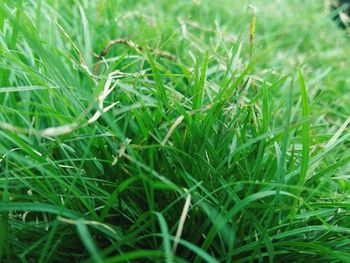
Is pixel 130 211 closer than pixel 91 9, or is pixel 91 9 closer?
pixel 130 211

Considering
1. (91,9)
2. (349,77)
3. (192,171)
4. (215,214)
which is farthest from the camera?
(349,77)

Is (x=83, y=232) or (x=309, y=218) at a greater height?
(x=83, y=232)

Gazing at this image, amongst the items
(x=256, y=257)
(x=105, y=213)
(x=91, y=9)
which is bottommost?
(x=256, y=257)

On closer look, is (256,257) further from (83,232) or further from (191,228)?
(83,232)

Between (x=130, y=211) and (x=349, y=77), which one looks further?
(x=349, y=77)

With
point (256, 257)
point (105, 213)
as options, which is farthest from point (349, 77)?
point (105, 213)

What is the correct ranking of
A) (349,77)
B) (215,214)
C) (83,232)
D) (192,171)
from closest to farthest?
1. (83,232)
2. (215,214)
3. (192,171)
4. (349,77)

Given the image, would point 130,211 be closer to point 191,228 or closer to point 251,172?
point 191,228

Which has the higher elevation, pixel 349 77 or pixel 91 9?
pixel 91 9

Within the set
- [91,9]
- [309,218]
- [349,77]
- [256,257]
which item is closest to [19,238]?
[256,257]
